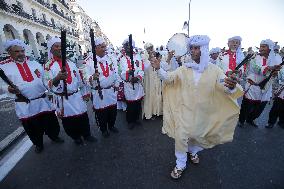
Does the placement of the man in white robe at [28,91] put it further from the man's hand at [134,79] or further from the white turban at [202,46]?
the white turban at [202,46]

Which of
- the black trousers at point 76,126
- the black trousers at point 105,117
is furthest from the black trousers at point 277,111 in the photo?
the black trousers at point 76,126

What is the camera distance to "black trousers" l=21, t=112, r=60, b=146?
15.2 ft

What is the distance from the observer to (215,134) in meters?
3.53

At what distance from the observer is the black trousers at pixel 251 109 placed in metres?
5.42

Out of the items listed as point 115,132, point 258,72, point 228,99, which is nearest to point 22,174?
point 115,132

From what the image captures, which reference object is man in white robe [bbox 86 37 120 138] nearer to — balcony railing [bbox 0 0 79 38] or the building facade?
the building facade

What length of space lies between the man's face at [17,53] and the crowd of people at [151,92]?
0.6 inches

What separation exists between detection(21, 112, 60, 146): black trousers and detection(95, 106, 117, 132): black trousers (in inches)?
38.5

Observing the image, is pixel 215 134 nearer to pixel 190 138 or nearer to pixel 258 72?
pixel 190 138

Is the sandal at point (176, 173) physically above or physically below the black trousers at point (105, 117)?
below

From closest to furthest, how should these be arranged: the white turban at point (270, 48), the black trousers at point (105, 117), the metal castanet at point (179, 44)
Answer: the white turban at point (270, 48)
the black trousers at point (105, 117)
the metal castanet at point (179, 44)

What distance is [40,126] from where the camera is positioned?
4.82 meters

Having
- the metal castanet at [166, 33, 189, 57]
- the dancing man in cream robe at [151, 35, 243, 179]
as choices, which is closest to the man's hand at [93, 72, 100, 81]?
the dancing man in cream robe at [151, 35, 243, 179]

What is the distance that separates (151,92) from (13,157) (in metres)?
3.59
